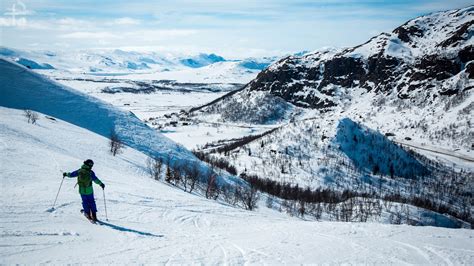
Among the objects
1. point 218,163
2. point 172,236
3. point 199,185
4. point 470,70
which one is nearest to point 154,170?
point 199,185

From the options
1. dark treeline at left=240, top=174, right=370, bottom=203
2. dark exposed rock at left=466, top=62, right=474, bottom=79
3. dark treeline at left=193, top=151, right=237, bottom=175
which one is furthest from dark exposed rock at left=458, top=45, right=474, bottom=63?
dark treeline at left=193, top=151, right=237, bottom=175

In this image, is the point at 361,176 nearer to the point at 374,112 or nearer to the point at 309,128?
the point at 309,128

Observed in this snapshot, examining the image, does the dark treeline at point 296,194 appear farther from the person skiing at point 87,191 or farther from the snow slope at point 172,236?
the person skiing at point 87,191

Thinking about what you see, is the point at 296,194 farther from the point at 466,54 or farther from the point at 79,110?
the point at 466,54

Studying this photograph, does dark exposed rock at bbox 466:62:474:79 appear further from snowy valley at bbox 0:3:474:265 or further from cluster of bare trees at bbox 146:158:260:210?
cluster of bare trees at bbox 146:158:260:210

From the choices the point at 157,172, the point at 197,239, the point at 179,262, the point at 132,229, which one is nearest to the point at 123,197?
the point at 132,229

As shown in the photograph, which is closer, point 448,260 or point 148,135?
point 448,260

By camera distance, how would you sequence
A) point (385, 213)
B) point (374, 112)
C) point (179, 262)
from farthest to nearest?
point (374, 112) → point (385, 213) → point (179, 262)

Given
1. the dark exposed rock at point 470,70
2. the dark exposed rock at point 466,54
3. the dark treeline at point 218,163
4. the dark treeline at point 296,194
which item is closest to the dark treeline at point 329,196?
the dark treeline at point 296,194
